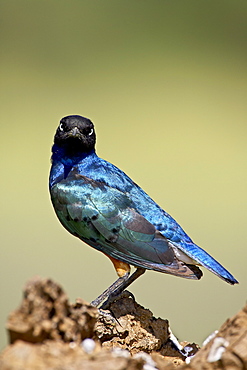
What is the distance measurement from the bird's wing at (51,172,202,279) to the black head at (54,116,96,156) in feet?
0.88

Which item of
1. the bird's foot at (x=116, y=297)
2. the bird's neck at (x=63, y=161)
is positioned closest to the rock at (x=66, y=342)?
the bird's foot at (x=116, y=297)

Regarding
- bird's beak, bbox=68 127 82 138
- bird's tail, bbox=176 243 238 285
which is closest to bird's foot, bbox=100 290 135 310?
bird's tail, bbox=176 243 238 285

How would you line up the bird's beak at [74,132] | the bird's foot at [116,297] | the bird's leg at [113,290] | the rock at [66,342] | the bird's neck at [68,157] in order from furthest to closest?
the bird's neck at [68,157], the bird's beak at [74,132], the bird's leg at [113,290], the bird's foot at [116,297], the rock at [66,342]

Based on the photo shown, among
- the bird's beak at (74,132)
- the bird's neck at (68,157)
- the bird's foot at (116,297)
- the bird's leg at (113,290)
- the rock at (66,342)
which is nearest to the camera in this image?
the rock at (66,342)

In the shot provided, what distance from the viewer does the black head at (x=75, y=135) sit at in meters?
4.34

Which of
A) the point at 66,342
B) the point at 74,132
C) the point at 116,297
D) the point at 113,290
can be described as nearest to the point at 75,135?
the point at 74,132

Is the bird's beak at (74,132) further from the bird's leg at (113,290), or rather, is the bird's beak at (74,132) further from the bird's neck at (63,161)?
the bird's leg at (113,290)

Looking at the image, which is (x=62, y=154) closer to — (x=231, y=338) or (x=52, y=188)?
(x=52, y=188)

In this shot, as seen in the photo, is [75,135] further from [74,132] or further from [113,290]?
[113,290]

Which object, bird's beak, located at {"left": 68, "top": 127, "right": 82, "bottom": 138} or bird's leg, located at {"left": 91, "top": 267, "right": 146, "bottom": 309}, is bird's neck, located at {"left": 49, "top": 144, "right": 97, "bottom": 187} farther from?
bird's leg, located at {"left": 91, "top": 267, "right": 146, "bottom": 309}

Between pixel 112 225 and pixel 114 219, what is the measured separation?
4 cm

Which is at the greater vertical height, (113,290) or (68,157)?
(68,157)

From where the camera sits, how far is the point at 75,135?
170 inches

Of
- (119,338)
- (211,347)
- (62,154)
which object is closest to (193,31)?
(62,154)
